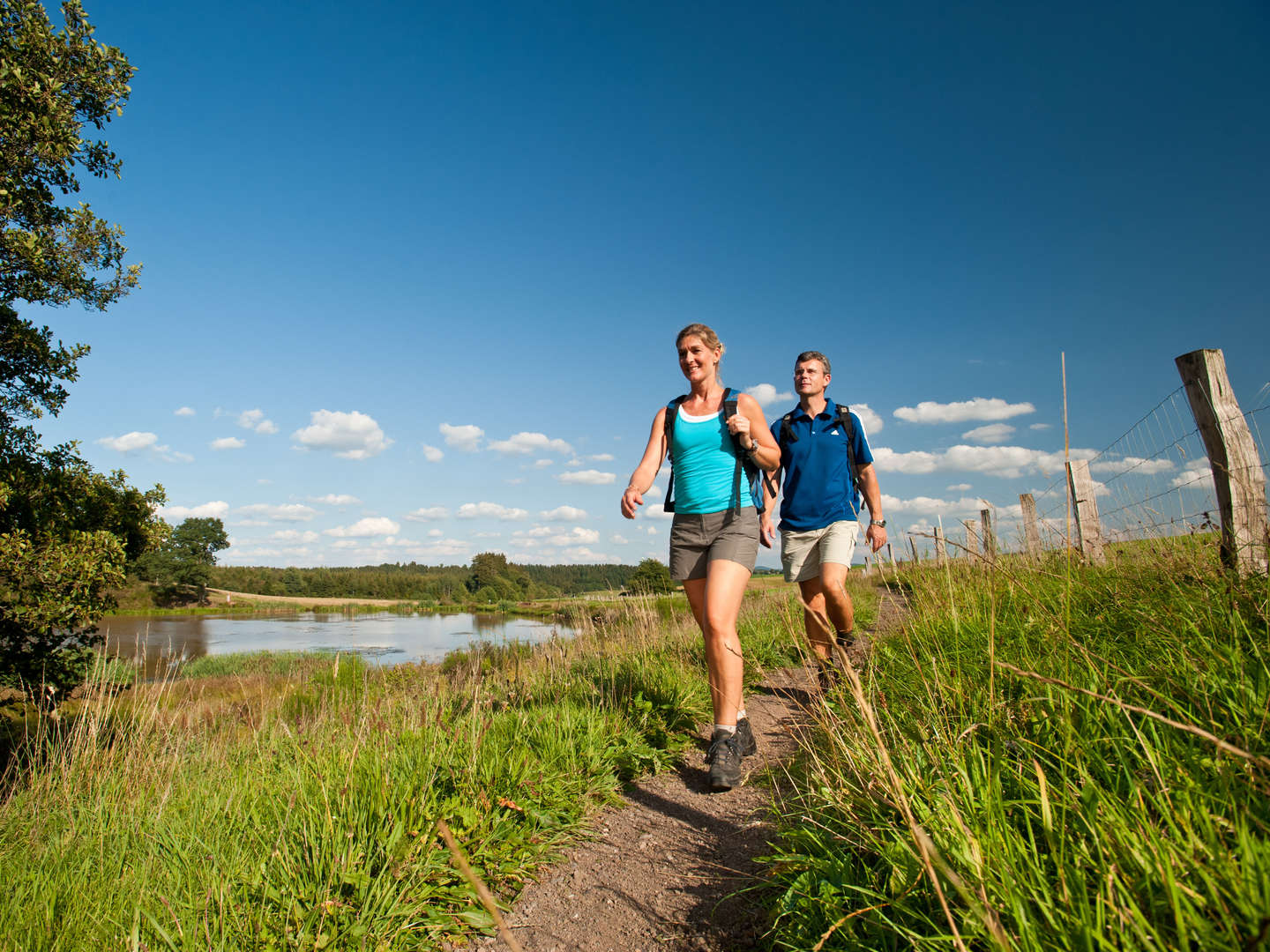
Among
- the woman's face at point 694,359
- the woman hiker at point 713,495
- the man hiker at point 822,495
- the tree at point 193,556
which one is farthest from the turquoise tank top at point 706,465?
the tree at point 193,556

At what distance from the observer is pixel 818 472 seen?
4.89 meters

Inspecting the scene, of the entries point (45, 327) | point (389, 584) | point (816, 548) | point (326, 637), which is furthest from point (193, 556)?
point (816, 548)

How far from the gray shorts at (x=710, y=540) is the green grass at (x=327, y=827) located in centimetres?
105

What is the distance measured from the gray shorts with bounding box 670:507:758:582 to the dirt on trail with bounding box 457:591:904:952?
34.8 inches

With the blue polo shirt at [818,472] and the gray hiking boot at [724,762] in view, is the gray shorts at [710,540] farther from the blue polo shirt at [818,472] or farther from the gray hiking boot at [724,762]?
the blue polo shirt at [818,472]

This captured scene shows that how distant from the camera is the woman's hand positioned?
3.72m

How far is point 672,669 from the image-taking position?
5.17m

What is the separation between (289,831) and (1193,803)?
2743 millimetres

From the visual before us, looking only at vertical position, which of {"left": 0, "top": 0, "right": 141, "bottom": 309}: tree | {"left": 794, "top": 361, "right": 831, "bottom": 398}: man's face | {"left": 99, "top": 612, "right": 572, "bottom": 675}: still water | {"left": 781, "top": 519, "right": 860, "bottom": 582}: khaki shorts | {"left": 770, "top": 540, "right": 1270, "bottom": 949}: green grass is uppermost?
{"left": 0, "top": 0, "right": 141, "bottom": 309}: tree

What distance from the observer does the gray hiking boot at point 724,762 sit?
3320 mm

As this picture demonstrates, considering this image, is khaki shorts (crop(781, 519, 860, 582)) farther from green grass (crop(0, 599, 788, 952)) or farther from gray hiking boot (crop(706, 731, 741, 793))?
gray hiking boot (crop(706, 731, 741, 793))

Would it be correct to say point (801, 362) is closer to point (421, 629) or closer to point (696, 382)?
point (696, 382)

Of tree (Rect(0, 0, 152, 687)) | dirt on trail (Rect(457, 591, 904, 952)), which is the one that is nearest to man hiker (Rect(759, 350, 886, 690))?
dirt on trail (Rect(457, 591, 904, 952))

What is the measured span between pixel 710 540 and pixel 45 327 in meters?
8.63
